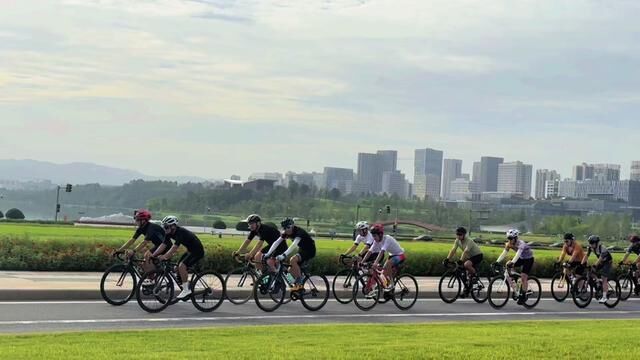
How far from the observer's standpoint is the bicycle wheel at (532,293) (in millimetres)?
17894

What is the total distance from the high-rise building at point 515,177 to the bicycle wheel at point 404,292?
560 ft

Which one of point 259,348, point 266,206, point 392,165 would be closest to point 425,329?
point 259,348

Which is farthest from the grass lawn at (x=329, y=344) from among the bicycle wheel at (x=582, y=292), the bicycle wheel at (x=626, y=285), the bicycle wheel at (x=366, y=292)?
the bicycle wheel at (x=626, y=285)

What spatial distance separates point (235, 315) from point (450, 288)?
6182mm

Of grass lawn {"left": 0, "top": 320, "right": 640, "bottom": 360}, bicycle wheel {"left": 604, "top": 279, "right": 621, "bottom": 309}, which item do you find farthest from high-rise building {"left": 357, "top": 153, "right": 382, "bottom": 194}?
grass lawn {"left": 0, "top": 320, "right": 640, "bottom": 360}

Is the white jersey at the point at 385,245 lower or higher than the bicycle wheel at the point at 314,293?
higher

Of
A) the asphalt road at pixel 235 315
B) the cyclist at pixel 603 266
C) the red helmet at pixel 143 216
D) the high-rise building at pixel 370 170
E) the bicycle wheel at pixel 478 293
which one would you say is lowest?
the asphalt road at pixel 235 315

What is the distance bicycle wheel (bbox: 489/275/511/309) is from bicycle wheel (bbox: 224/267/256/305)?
224 inches

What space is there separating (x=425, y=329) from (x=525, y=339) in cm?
171

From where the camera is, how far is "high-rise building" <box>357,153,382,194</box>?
184 m

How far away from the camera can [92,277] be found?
1975 cm

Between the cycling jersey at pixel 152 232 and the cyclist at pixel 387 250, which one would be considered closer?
the cycling jersey at pixel 152 232

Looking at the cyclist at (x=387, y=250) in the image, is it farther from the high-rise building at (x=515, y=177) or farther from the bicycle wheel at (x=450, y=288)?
the high-rise building at (x=515, y=177)

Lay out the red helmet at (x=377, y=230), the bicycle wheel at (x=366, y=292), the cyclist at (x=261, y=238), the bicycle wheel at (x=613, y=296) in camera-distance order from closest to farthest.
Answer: the cyclist at (x=261, y=238)
the bicycle wheel at (x=366, y=292)
the red helmet at (x=377, y=230)
the bicycle wheel at (x=613, y=296)
